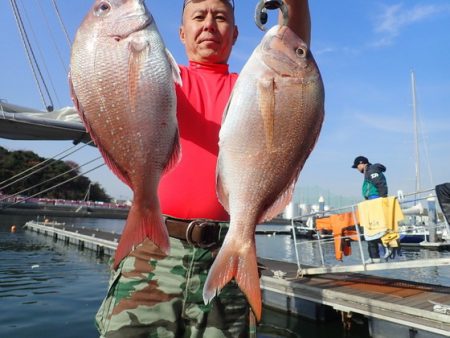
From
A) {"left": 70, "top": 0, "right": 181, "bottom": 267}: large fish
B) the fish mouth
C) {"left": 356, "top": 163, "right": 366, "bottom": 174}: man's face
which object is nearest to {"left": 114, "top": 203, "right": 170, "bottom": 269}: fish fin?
{"left": 70, "top": 0, "right": 181, "bottom": 267}: large fish

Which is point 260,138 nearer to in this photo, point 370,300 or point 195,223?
point 195,223

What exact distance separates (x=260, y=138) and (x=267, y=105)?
6.4 inches

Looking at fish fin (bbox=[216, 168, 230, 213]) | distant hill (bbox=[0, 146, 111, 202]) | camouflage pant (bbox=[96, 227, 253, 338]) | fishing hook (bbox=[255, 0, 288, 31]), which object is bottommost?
camouflage pant (bbox=[96, 227, 253, 338])

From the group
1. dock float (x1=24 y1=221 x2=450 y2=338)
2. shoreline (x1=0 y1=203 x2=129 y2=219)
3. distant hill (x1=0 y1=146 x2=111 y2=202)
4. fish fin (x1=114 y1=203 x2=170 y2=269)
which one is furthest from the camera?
distant hill (x1=0 y1=146 x2=111 y2=202)

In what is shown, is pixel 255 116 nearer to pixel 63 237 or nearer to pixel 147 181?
pixel 147 181

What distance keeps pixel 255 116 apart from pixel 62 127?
5.40 meters

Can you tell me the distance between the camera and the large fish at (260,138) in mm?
1847

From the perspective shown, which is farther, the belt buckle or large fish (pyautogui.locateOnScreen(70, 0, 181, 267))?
the belt buckle

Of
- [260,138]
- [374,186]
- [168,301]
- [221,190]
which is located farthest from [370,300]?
[260,138]

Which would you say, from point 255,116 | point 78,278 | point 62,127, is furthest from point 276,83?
point 78,278

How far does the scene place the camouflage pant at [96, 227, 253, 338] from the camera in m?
2.18

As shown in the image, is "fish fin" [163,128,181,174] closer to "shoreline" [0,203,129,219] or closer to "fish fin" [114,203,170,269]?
"fish fin" [114,203,170,269]

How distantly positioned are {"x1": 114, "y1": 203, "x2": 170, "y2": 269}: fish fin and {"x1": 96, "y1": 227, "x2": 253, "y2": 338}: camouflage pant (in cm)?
59

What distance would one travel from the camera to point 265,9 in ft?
6.62
